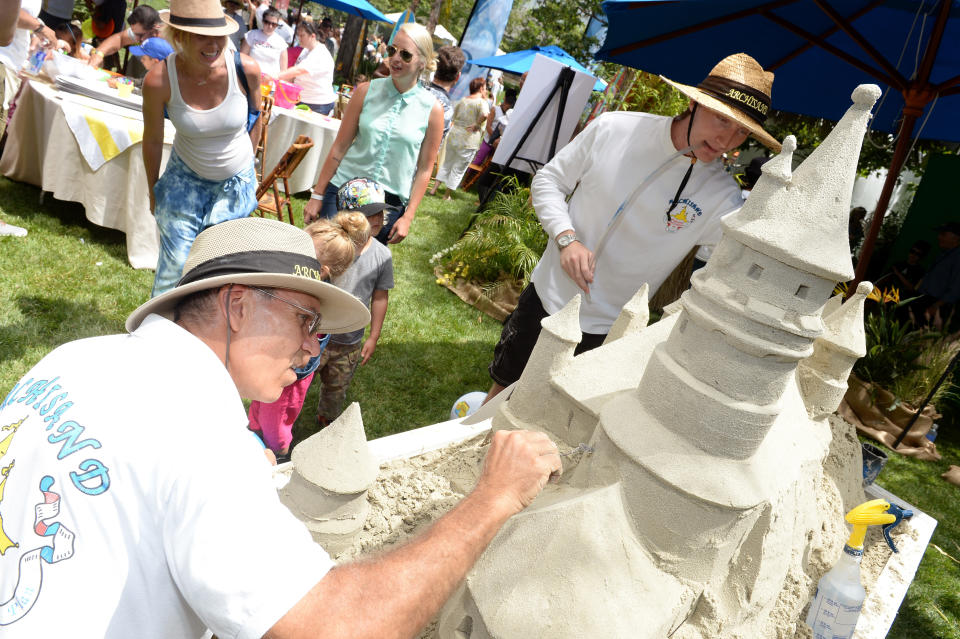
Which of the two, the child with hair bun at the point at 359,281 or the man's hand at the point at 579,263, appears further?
the child with hair bun at the point at 359,281

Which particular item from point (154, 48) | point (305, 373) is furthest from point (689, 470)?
point (154, 48)

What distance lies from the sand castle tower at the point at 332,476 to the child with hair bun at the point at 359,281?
5.45 feet

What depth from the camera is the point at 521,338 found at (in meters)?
3.64

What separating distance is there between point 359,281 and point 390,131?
0.98 meters

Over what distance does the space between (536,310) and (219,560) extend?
2528 mm

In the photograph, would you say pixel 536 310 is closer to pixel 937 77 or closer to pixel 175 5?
pixel 175 5

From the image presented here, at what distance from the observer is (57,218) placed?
20.7 ft

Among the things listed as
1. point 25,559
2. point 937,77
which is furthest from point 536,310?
point 937,77

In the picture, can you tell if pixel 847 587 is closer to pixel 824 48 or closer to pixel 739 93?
pixel 739 93

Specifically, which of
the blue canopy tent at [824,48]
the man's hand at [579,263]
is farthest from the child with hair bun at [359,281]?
the blue canopy tent at [824,48]

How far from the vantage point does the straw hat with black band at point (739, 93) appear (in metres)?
2.65

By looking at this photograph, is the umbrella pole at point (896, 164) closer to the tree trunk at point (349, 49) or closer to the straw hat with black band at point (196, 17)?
the straw hat with black band at point (196, 17)

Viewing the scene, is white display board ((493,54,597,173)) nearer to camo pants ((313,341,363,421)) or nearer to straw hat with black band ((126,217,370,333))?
camo pants ((313,341,363,421))

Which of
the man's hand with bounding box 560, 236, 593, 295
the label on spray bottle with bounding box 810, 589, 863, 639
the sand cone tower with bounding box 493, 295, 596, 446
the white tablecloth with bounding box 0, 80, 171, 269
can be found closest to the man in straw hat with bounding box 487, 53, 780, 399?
the man's hand with bounding box 560, 236, 593, 295
